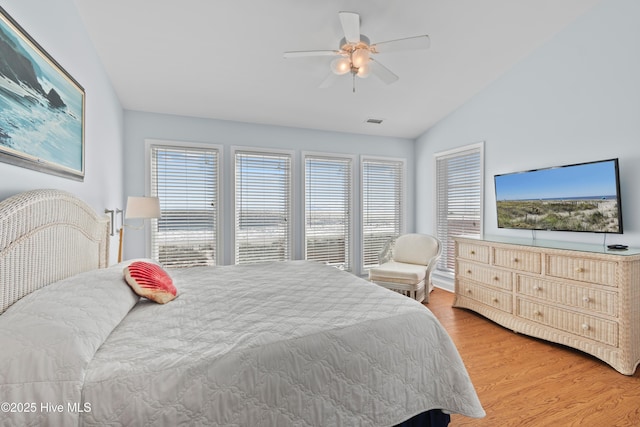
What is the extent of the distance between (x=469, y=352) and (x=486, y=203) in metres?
2.18

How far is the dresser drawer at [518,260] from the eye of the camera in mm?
2954

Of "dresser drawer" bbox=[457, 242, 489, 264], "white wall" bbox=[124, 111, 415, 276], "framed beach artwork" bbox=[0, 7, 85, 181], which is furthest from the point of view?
"white wall" bbox=[124, 111, 415, 276]

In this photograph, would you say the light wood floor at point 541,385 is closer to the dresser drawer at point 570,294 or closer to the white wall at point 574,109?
the dresser drawer at point 570,294

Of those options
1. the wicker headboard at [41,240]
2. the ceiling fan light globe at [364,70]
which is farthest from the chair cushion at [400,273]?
the wicker headboard at [41,240]

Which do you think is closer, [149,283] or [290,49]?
[149,283]

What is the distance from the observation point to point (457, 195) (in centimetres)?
457

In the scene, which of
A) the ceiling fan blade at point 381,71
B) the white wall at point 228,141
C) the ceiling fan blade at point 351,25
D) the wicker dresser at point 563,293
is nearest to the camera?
the ceiling fan blade at point 351,25

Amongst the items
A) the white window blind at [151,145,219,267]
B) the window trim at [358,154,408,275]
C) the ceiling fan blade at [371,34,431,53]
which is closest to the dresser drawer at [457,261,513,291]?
the window trim at [358,154,408,275]

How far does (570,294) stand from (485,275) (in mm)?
860

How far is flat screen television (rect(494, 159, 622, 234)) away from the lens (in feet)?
8.92

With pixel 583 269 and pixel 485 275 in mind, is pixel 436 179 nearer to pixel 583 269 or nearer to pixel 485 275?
pixel 485 275

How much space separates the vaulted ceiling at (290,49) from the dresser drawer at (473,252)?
2.05m

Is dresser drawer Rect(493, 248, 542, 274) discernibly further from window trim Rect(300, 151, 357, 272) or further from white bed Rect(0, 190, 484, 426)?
window trim Rect(300, 151, 357, 272)

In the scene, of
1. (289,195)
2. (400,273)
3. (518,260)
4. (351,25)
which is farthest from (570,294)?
(289,195)
